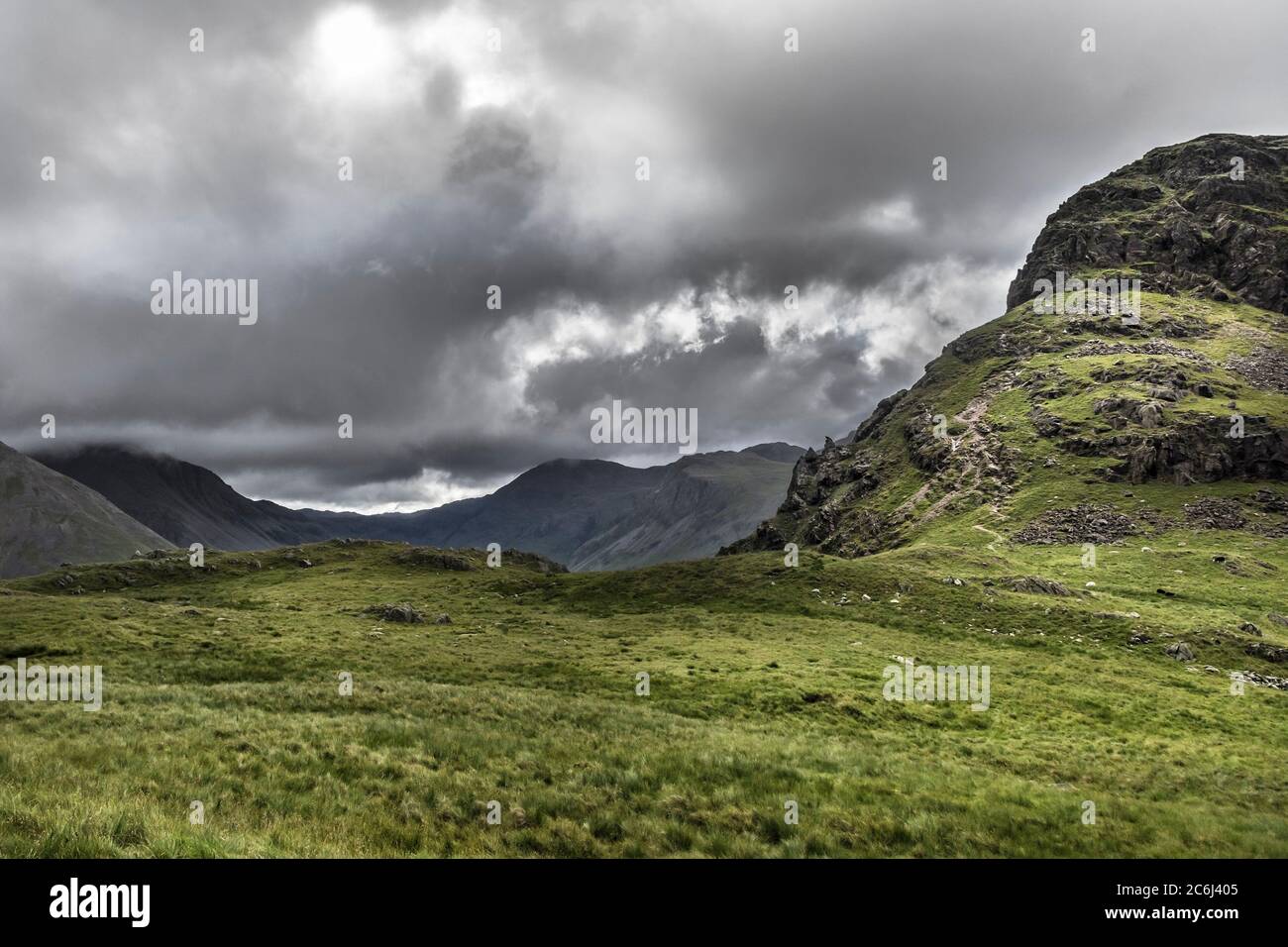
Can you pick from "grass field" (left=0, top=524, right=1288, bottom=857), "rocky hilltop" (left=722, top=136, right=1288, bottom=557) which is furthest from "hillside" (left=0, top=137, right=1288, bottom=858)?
"rocky hilltop" (left=722, top=136, right=1288, bottom=557)

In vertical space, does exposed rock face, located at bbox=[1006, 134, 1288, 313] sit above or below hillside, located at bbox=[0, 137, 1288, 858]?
above

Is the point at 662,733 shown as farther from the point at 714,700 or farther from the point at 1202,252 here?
the point at 1202,252

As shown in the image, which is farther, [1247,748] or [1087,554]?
[1087,554]

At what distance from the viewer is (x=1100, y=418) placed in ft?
374

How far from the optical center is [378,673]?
31391mm

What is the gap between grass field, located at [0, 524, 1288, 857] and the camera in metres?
12.0

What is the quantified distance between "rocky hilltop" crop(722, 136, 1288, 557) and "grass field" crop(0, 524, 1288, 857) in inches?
1748

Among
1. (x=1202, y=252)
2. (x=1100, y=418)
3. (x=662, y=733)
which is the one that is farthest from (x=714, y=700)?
(x=1202, y=252)

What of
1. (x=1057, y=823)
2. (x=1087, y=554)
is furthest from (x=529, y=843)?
(x=1087, y=554)

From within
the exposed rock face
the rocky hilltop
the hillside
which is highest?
the exposed rock face

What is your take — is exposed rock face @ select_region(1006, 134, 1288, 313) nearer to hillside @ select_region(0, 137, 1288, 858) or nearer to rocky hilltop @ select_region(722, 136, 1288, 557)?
rocky hilltop @ select_region(722, 136, 1288, 557)

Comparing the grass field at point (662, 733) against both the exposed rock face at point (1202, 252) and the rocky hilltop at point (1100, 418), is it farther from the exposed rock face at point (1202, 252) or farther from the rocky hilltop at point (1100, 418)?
the exposed rock face at point (1202, 252)

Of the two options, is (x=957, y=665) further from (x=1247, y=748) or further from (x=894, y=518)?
(x=894, y=518)

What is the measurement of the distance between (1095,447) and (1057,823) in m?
120
